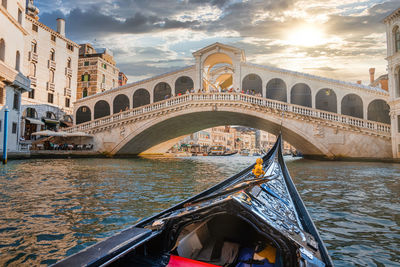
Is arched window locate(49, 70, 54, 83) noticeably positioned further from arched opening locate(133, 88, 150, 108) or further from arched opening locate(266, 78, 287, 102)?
arched opening locate(266, 78, 287, 102)

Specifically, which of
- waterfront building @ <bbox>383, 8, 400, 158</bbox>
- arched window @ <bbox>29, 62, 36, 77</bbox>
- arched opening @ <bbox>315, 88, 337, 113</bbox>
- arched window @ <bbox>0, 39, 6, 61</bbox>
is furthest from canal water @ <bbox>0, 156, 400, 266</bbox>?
arched window @ <bbox>29, 62, 36, 77</bbox>

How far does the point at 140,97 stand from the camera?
18.7 metres

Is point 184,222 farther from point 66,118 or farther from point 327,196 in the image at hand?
point 66,118

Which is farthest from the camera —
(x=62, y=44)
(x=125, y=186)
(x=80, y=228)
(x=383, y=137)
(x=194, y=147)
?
(x=194, y=147)

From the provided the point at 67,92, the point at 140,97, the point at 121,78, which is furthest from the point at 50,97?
the point at 121,78

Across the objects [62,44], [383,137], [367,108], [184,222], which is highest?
[62,44]

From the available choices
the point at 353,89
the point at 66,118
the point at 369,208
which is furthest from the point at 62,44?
the point at 369,208

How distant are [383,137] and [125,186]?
453 inches

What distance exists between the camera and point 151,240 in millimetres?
1352

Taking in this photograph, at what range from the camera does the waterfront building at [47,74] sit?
61.1 feet

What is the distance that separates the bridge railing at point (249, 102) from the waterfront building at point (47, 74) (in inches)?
159

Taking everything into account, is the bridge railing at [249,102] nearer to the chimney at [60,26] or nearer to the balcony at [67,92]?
the balcony at [67,92]

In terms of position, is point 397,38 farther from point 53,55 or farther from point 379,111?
point 53,55

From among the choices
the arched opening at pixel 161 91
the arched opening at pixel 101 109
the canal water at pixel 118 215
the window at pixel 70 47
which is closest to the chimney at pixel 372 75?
the arched opening at pixel 161 91
